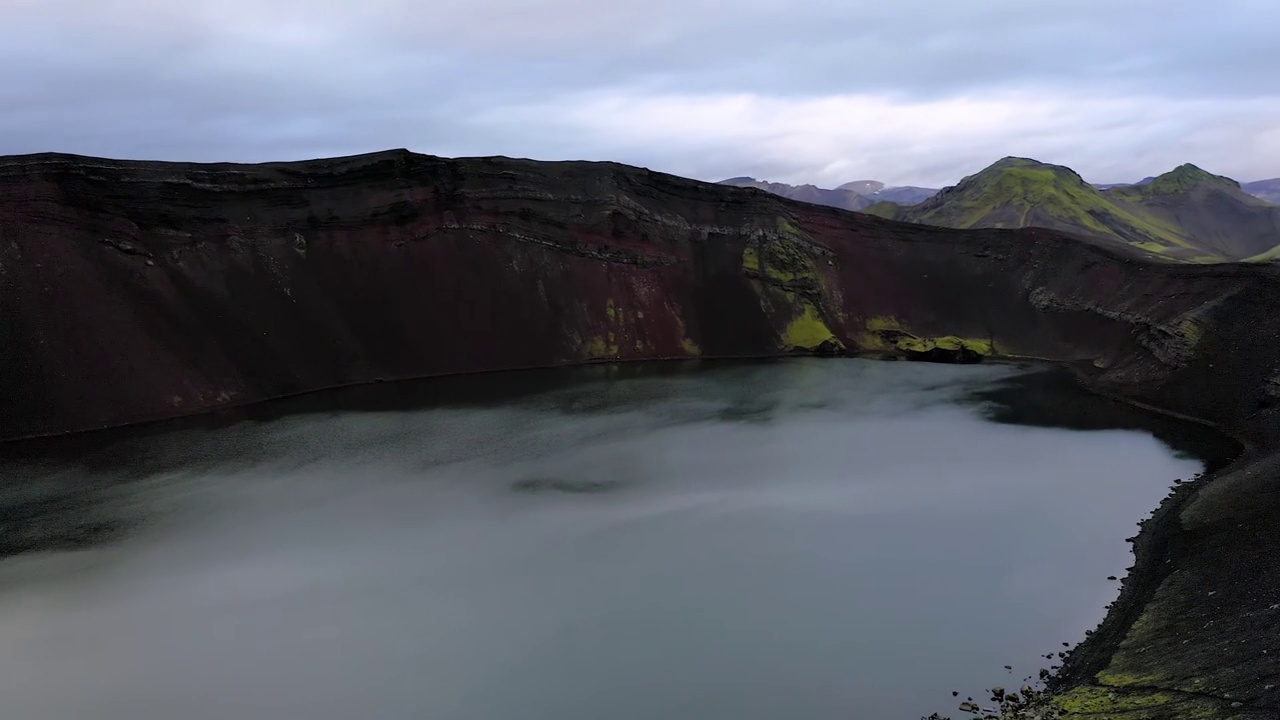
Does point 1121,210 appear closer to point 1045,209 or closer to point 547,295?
point 1045,209

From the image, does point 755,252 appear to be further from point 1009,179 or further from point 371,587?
point 1009,179

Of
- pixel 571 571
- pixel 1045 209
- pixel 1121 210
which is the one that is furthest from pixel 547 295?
pixel 1121 210

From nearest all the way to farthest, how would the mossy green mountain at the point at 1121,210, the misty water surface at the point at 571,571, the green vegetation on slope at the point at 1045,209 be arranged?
1. the misty water surface at the point at 571,571
2. the green vegetation on slope at the point at 1045,209
3. the mossy green mountain at the point at 1121,210

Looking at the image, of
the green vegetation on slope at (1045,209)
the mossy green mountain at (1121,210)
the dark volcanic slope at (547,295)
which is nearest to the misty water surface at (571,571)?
the dark volcanic slope at (547,295)

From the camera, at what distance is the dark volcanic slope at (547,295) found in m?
33.0

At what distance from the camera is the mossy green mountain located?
308 ft

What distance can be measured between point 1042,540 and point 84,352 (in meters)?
35.3

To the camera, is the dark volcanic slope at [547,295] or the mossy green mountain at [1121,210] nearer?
the dark volcanic slope at [547,295]

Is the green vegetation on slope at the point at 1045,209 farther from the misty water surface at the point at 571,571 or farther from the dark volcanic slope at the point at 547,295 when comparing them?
the misty water surface at the point at 571,571

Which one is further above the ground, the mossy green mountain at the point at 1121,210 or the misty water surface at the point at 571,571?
the mossy green mountain at the point at 1121,210

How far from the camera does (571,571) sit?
1916cm

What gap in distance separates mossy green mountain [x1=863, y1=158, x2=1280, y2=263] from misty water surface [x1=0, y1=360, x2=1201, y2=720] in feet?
232

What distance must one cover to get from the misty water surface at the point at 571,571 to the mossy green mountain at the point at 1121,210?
70.6 metres

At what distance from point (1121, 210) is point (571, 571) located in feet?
355
